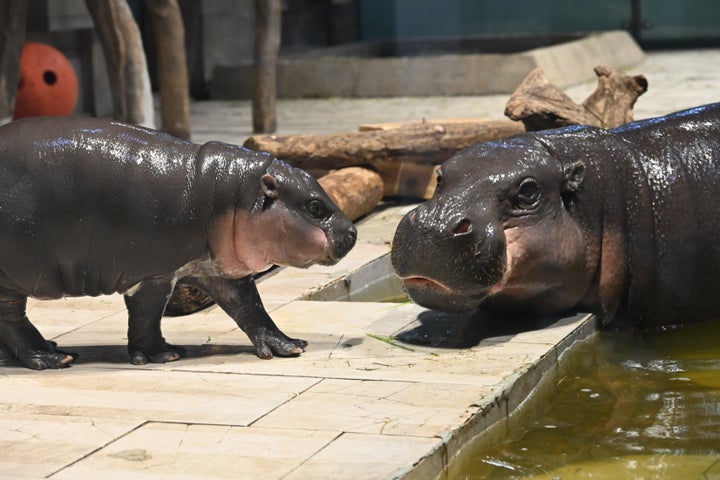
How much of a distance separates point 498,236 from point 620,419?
2.41 feet

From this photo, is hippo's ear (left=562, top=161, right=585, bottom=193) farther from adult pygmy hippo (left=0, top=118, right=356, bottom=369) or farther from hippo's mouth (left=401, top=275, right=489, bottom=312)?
adult pygmy hippo (left=0, top=118, right=356, bottom=369)

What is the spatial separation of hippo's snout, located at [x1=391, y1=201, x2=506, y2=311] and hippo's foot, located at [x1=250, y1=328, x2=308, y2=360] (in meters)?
0.42

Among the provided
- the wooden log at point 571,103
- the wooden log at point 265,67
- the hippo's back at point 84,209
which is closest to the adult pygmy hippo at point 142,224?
the hippo's back at point 84,209

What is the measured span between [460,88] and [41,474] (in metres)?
7.96

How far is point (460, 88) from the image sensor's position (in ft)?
35.1

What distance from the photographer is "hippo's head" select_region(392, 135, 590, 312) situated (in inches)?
163

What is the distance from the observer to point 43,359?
413 cm

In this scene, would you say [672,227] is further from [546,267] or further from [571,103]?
[571,103]

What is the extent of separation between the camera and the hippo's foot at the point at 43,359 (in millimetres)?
4113

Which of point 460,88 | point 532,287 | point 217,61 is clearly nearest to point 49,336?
point 532,287

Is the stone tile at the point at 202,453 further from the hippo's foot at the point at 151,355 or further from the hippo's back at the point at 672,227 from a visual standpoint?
the hippo's back at the point at 672,227

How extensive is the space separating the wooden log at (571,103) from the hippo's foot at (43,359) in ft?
9.10

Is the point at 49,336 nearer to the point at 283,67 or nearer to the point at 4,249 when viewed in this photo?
the point at 4,249

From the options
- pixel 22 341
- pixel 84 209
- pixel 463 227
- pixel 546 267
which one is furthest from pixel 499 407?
pixel 22 341
